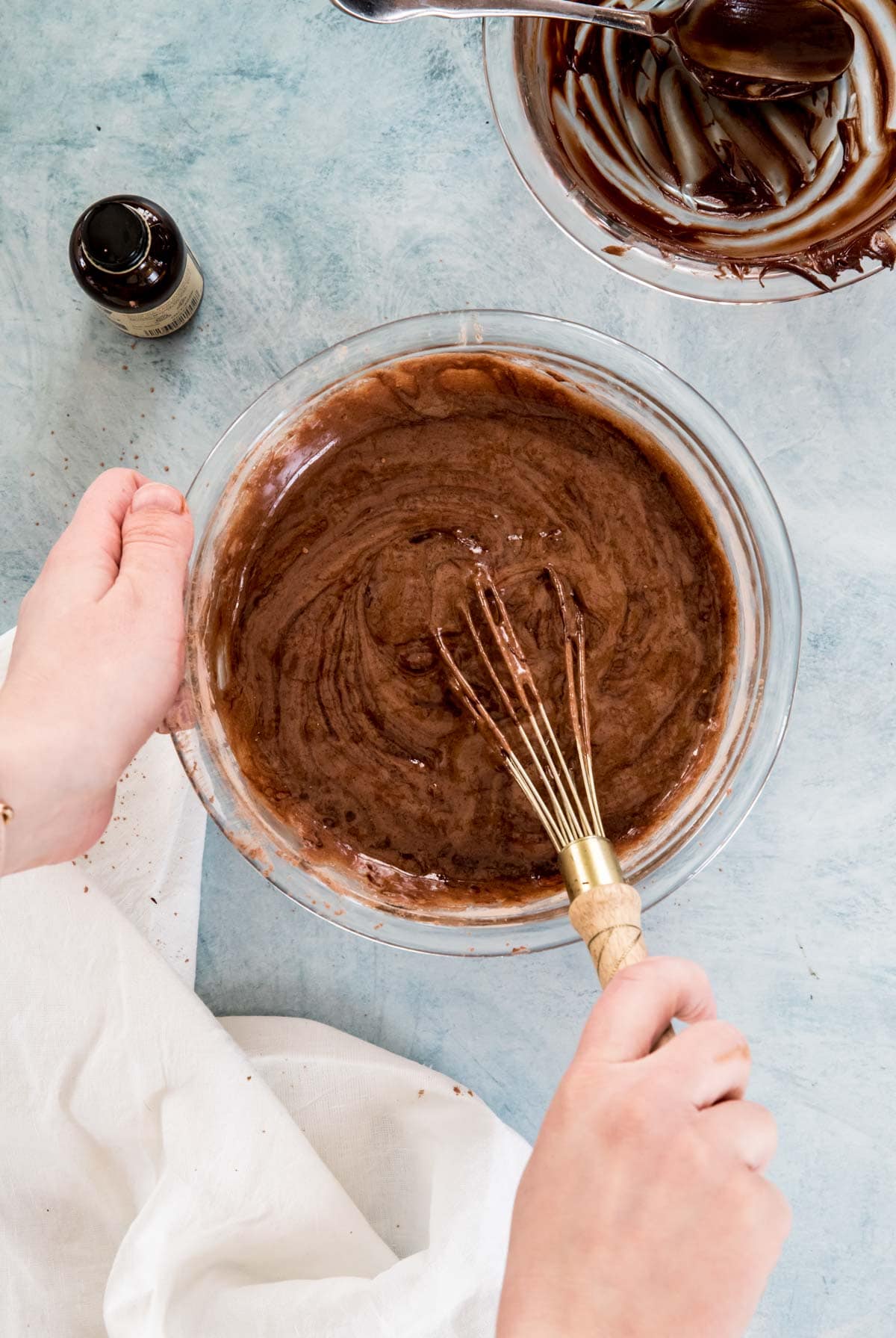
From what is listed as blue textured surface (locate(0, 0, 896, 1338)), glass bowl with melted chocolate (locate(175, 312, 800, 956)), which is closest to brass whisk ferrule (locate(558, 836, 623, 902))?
glass bowl with melted chocolate (locate(175, 312, 800, 956))

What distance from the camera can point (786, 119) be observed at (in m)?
1.18

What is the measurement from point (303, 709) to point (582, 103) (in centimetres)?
82

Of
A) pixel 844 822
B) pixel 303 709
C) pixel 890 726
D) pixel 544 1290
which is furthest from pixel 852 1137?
pixel 303 709

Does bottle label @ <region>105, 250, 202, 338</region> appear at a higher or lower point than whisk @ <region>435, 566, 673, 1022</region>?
higher

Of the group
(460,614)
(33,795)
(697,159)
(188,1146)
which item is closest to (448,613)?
(460,614)

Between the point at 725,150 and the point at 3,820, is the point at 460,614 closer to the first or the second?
the point at 3,820

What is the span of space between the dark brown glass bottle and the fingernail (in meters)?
0.26

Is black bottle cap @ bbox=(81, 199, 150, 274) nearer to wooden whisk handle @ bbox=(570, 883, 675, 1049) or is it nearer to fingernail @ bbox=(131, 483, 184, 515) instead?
fingernail @ bbox=(131, 483, 184, 515)

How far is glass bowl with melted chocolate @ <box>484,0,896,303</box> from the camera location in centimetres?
113

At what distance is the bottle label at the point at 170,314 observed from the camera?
3.95ft

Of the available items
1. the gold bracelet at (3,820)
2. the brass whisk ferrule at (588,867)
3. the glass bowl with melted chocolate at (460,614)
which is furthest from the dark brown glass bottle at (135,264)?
A: the brass whisk ferrule at (588,867)

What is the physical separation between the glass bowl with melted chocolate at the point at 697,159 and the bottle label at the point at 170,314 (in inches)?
16.8

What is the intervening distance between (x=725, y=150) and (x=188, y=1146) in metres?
1.41

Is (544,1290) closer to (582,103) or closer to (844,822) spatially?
(844,822)
